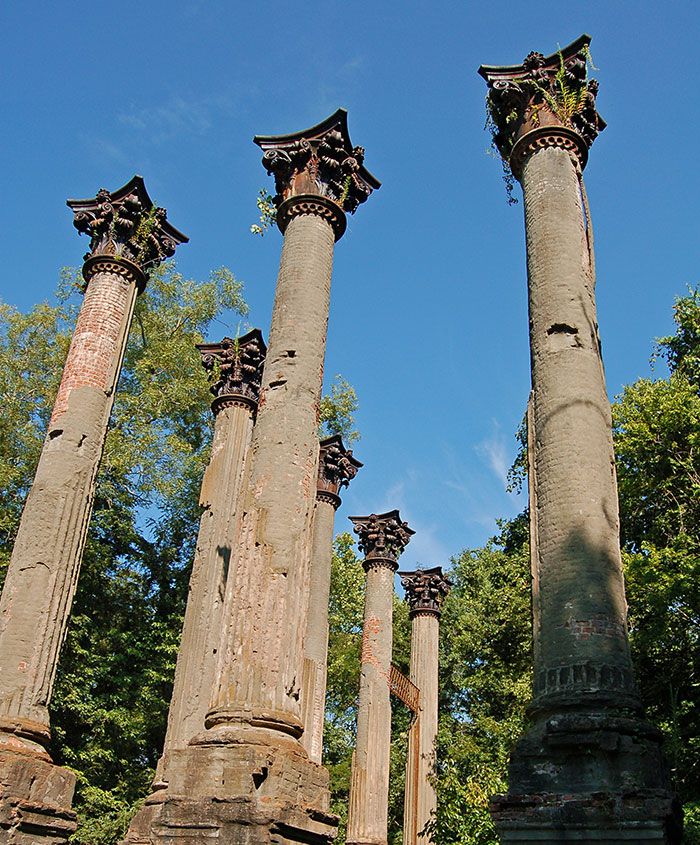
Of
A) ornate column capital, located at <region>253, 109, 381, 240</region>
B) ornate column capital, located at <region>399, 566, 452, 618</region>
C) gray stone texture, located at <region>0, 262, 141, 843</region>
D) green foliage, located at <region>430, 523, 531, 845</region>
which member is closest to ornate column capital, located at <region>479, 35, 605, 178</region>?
ornate column capital, located at <region>253, 109, 381, 240</region>

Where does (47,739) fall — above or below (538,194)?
below

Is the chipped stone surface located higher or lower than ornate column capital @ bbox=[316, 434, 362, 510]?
lower

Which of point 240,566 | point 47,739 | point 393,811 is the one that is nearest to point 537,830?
point 240,566

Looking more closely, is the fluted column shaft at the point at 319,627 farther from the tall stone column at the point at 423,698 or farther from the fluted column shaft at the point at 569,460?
the fluted column shaft at the point at 569,460

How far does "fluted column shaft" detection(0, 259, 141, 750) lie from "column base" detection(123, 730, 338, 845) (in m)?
3.27

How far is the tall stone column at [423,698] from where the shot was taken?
18.2 meters

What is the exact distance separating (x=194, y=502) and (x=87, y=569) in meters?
3.89

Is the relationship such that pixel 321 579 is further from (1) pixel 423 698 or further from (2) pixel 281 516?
(2) pixel 281 516

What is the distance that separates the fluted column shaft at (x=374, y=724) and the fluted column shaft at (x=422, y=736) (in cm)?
183

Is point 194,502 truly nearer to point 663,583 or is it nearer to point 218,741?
point 663,583

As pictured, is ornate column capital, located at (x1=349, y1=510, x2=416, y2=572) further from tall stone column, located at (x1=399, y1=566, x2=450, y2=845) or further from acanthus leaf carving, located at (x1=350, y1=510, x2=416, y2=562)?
tall stone column, located at (x1=399, y1=566, x2=450, y2=845)

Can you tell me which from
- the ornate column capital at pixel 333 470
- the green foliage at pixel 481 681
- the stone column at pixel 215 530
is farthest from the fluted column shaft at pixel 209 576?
the green foliage at pixel 481 681

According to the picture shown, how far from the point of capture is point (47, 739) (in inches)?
381

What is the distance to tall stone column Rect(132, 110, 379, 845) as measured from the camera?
6879mm
